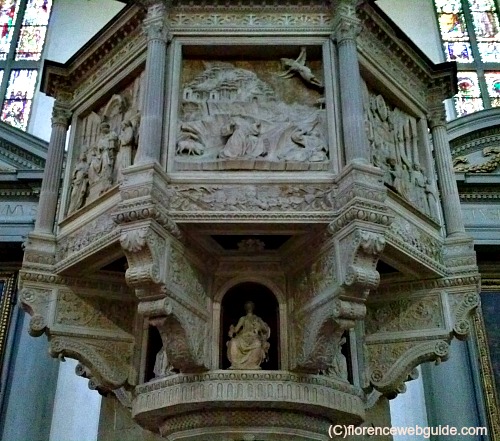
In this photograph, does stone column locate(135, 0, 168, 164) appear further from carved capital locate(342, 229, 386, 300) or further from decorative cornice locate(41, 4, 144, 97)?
carved capital locate(342, 229, 386, 300)

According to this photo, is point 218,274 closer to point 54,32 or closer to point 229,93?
point 229,93

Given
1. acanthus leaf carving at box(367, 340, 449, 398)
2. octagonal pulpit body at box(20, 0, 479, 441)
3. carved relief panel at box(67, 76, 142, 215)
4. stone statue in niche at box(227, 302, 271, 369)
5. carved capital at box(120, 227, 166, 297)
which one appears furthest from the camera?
acanthus leaf carving at box(367, 340, 449, 398)

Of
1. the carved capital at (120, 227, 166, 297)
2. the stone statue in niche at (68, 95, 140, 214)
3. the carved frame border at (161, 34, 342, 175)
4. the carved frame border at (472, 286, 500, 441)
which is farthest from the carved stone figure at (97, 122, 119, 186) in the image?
the carved frame border at (472, 286, 500, 441)

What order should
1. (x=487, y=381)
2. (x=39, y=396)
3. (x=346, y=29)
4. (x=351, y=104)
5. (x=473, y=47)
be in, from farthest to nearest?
(x=473, y=47)
(x=487, y=381)
(x=39, y=396)
(x=346, y=29)
(x=351, y=104)

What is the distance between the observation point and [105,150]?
6.25 meters

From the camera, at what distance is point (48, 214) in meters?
6.46

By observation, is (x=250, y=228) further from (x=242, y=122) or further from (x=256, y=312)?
(x=256, y=312)

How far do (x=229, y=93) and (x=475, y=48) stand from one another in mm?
7278

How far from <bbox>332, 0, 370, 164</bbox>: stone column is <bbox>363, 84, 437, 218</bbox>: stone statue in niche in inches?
A: 13.4

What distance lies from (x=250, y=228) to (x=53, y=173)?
249 cm

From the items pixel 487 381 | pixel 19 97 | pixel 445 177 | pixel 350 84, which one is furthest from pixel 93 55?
pixel 487 381

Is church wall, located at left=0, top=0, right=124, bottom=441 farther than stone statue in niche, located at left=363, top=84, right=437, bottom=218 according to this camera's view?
Yes

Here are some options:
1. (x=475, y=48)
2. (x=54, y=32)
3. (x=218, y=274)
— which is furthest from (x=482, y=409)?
(x=54, y=32)

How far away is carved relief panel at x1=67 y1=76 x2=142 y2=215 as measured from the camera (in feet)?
19.7
